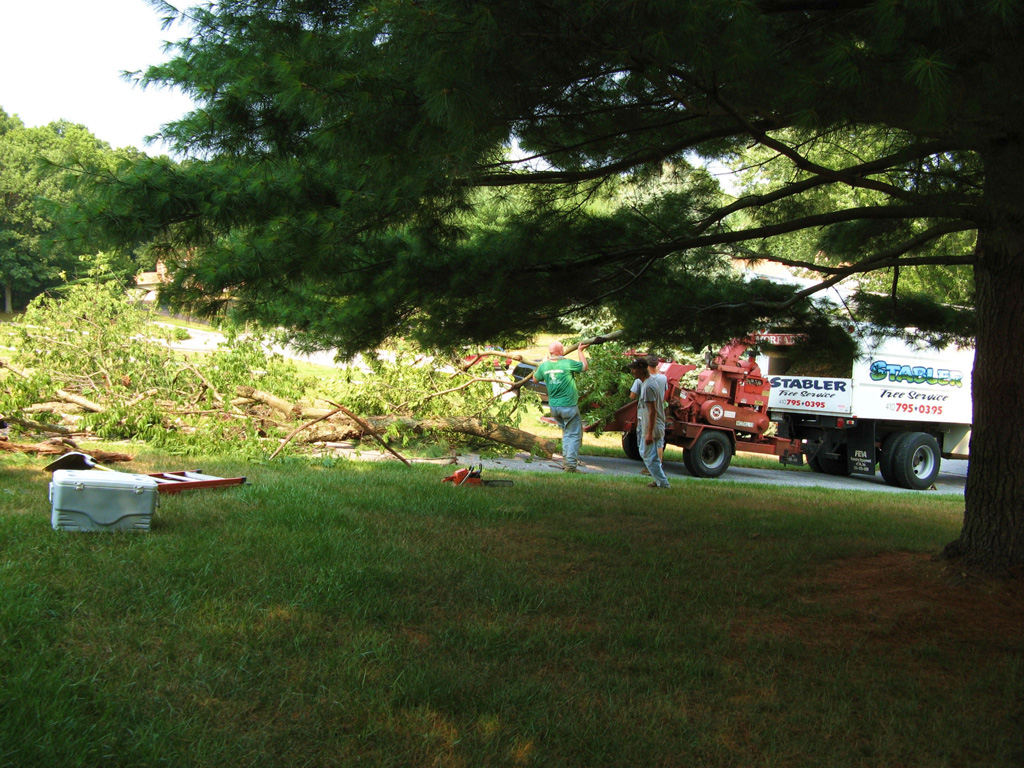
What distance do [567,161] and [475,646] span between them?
309cm

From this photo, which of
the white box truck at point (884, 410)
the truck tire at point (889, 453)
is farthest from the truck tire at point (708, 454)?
the truck tire at point (889, 453)

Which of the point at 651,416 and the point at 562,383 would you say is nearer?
the point at 651,416

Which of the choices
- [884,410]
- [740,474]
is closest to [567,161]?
[740,474]

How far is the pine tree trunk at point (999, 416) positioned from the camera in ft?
17.6

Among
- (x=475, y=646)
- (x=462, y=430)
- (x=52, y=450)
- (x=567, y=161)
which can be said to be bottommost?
(x=475, y=646)

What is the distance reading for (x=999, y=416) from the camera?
5.41 metres

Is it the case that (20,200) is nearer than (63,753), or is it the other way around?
(63,753)

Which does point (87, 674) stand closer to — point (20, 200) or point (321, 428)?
point (321, 428)

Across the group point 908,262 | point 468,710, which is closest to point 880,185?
Answer: point 908,262

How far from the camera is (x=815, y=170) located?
452 cm

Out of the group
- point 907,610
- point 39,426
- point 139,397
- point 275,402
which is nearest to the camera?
point 907,610

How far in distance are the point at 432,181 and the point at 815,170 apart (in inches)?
82.1

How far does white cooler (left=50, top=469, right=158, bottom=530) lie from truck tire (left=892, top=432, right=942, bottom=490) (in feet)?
41.0

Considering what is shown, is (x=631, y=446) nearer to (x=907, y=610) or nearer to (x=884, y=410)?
(x=884, y=410)
